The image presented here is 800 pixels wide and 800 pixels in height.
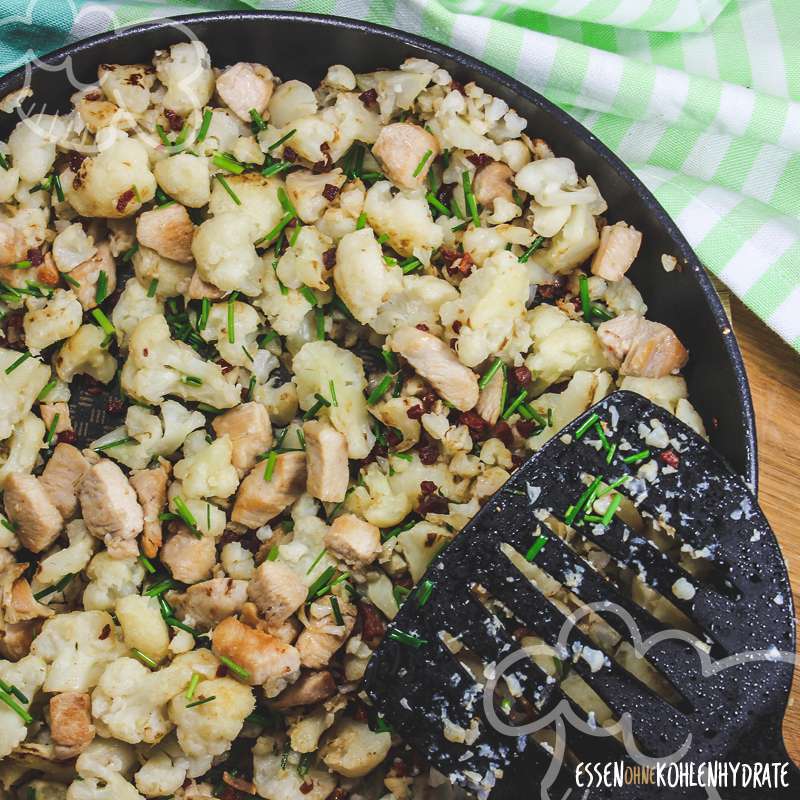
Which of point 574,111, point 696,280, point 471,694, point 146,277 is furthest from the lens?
point 574,111

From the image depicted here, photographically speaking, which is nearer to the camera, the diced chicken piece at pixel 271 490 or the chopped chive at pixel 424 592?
the chopped chive at pixel 424 592

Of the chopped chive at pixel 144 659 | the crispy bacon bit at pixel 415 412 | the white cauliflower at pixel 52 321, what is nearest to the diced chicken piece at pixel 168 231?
the white cauliflower at pixel 52 321

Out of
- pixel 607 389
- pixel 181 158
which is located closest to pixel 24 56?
pixel 181 158

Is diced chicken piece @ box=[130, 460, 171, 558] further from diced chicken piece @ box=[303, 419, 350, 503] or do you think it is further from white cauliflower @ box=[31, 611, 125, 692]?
diced chicken piece @ box=[303, 419, 350, 503]

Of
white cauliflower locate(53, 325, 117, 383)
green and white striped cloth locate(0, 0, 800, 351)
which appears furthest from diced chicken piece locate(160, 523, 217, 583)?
green and white striped cloth locate(0, 0, 800, 351)

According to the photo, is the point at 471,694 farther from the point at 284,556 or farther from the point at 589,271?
the point at 589,271

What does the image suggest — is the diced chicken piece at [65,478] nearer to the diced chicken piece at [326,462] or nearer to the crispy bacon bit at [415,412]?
the diced chicken piece at [326,462]

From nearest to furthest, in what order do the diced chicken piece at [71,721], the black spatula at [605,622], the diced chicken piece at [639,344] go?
the black spatula at [605,622], the diced chicken piece at [71,721], the diced chicken piece at [639,344]
